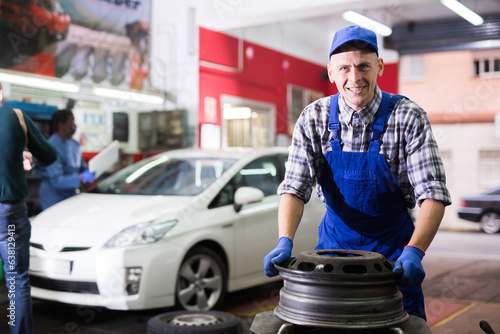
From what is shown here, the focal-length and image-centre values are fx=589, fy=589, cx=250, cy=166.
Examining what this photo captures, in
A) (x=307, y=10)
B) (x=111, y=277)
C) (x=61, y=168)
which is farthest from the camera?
(x=307, y=10)

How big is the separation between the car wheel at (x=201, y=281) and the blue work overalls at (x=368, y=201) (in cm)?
254

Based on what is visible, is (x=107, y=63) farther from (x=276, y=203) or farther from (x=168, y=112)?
(x=276, y=203)

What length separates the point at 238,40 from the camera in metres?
11.1

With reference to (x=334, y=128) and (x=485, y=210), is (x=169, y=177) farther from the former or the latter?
(x=485, y=210)

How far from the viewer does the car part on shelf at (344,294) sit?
155cm

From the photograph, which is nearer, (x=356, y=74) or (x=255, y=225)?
(x=356, y=74)

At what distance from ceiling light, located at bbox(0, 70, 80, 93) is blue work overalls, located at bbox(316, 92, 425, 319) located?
6.26m

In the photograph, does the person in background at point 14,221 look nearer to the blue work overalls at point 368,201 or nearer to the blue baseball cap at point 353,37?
the blue work overalls at point 368,201

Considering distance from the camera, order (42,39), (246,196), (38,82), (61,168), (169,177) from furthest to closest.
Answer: (42,39)
(38,82)
(61,168)
(169,177)
(246,196)

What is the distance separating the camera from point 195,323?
13.2 ft

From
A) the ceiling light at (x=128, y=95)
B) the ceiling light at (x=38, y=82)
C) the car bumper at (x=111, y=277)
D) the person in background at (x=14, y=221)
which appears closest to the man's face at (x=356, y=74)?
the person in background at (x=14, y=221)

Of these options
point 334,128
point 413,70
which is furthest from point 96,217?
point 413,70

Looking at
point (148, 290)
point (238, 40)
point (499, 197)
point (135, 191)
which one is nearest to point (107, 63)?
point (238, 40)

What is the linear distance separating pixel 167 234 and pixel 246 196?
2.74 feet
